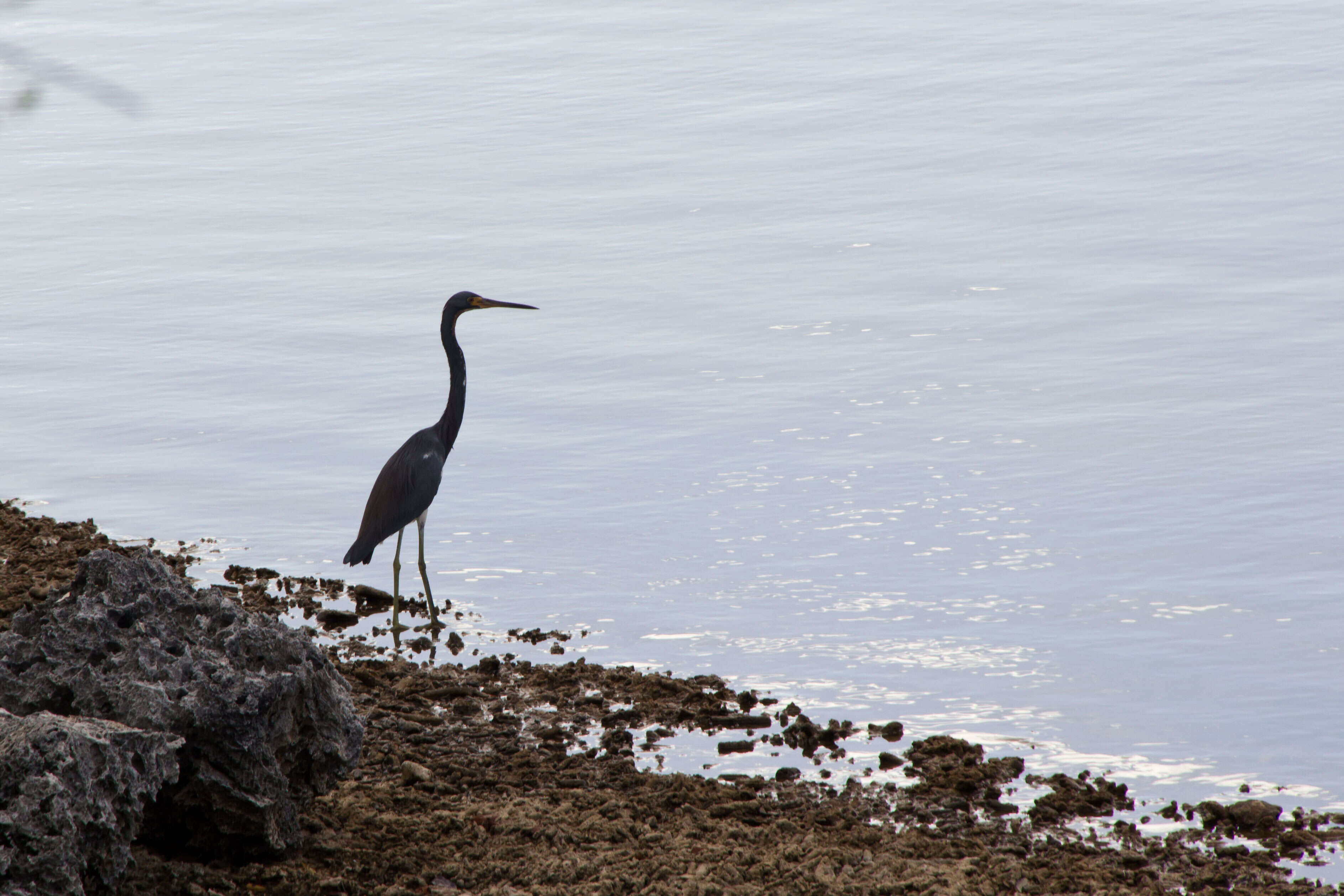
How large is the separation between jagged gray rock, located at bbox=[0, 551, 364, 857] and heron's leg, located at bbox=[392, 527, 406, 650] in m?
2.49

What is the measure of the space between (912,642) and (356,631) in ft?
8.71

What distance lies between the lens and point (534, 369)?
11805 millimetres

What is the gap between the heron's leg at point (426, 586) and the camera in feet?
26.1

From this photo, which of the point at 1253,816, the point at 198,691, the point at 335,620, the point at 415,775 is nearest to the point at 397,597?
the point at 335,620

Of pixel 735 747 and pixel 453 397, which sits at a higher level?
pixel 453 397

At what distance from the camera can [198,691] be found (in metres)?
4.87

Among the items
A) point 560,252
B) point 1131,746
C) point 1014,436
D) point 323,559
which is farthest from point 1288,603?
point 560,252

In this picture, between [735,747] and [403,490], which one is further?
[403,490]

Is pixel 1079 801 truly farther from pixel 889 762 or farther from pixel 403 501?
pixel 403 501

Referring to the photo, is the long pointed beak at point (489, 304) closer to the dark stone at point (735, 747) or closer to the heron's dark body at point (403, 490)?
the heron's dark body at point (403, 490)

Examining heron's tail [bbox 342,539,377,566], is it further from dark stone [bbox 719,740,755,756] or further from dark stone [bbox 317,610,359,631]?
dark stone [bbox 719,740,755,756]

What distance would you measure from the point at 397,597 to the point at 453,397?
4.03 ft

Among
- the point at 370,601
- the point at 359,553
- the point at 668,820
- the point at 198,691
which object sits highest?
the point at 359,553

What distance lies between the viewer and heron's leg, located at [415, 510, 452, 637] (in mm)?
7969
